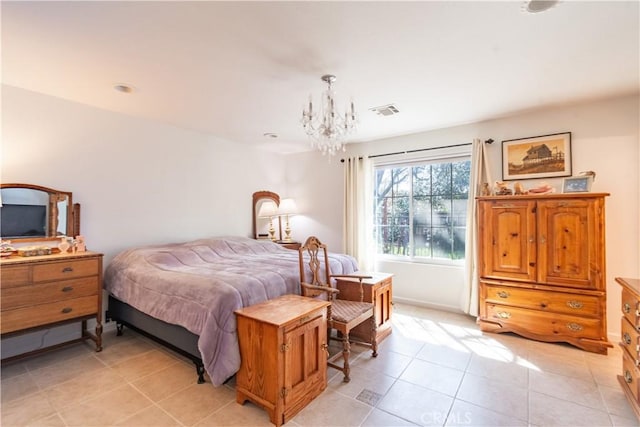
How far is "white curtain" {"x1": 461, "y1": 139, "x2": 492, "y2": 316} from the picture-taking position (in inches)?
145

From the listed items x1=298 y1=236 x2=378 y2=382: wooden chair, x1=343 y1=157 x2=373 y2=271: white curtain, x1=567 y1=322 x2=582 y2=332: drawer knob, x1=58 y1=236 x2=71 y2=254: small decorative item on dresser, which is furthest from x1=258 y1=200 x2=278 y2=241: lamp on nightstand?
x1=567 y1=322 x2=582 y2=332: drawer knob

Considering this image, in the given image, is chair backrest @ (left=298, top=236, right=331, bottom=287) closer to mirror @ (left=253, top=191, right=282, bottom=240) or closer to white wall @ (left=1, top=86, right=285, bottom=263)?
white wall @ (left=1, top=86, right=285, bottom=263)

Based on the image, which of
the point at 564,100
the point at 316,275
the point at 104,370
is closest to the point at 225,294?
the point at 316,275

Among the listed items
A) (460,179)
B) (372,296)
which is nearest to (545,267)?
(460,179)

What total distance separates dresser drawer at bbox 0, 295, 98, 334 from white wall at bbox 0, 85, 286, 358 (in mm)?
610

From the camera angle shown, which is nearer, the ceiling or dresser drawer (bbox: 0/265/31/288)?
the ceiling

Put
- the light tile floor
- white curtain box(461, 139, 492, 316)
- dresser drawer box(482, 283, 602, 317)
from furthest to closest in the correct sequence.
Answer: white curtain box(461, 139, 492, 316)
dresser drawer box(482, 283, 602, 317)
the light tile floor

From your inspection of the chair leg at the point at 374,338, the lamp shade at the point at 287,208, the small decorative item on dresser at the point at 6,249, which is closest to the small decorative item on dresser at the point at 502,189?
the chair leg at the point at 374,338

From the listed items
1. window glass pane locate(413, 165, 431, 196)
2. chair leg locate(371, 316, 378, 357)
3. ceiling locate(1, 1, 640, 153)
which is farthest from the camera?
window glass pane locate(413, 165, 431, 196)

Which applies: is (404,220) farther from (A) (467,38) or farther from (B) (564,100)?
(A) (467,38)

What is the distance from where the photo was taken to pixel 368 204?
4.67m

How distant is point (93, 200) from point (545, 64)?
14.8 feet

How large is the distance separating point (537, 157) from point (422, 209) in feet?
4.88

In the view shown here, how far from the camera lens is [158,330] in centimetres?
261
